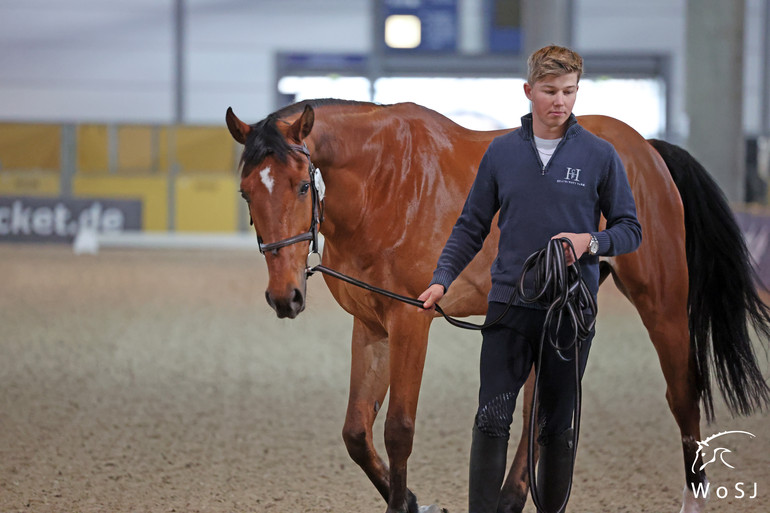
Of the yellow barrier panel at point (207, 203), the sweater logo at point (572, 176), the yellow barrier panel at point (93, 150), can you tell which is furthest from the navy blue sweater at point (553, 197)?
the yellow barrier panel at point (93, 150)

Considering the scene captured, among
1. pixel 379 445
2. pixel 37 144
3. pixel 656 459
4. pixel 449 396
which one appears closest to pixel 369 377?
pixel 379 445

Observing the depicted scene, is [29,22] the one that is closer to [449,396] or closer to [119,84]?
[119,84]

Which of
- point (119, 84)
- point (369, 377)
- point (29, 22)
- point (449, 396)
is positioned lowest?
point (449, 396)

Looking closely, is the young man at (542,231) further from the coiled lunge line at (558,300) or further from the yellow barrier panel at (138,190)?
the yellow barrier panel at (138,190)

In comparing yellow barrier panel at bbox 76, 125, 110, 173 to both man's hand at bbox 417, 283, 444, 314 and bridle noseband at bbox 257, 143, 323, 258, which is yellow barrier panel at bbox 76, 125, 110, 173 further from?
man's hand at bbox 417, 283, 444, 314

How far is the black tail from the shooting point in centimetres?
445

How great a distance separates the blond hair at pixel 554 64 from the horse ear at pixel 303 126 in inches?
34.3

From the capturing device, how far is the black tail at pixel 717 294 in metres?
4.45

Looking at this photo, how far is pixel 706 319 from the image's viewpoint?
446cm

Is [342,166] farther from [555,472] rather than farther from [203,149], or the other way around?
[203,149]

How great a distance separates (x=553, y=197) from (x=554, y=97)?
0.31m

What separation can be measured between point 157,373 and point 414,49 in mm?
18542

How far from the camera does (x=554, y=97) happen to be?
9.94 ft

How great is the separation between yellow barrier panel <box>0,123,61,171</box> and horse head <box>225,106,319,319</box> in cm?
1907
